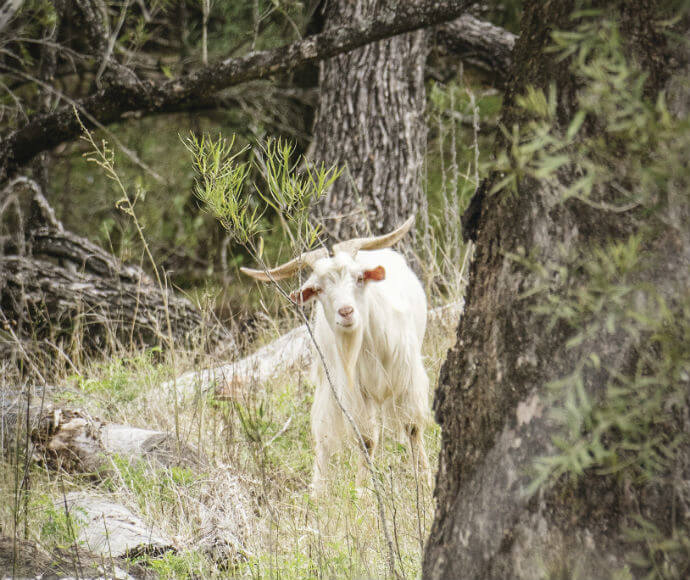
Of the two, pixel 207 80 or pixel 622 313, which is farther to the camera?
pixel 207 80

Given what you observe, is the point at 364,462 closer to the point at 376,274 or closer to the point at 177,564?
the point at 376,274

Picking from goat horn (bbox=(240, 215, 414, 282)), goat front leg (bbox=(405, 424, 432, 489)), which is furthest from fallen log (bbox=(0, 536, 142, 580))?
goat horn (bbox=(240, 215, 414, 282))

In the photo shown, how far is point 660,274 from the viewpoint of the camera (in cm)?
134

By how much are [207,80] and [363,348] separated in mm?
1827

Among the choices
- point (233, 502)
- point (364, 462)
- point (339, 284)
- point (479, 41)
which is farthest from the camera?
point (479, 41)

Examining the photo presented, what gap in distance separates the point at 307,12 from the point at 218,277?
283 cm

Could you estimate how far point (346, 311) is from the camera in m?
3.50

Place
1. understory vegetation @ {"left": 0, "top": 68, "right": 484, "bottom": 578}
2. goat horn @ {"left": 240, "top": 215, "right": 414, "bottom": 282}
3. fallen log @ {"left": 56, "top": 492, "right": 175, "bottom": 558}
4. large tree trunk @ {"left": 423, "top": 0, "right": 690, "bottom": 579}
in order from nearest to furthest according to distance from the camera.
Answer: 1. large tree trunk @ {"left": 423, "top": 0, "right": 690, "bottom": 579}
2. understory vegetation @ {"left": 0, "top": 68, "right": 484, "bottom": 578}
3. fallen log @ {"left": 56, "top": 492, "right": 175, "bottom": 558}
4. goat horn @ {"left": 240, "top": 215, "right": 414, "bottom": 282}

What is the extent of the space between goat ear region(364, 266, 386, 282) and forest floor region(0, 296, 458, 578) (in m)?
0.87

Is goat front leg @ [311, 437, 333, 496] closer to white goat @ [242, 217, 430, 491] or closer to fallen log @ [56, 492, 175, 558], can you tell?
white goat @ [242, 217, 430, 491]

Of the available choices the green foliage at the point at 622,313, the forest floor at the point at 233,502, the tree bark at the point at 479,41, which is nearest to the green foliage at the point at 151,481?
the forest floor at the point at 233,502

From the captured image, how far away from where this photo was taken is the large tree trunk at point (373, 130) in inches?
232

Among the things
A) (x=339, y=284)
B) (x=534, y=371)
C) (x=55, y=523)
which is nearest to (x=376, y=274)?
(x=339, y=284)

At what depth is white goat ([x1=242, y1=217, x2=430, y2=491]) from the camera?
3.63m
